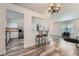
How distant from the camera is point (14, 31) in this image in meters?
2.10

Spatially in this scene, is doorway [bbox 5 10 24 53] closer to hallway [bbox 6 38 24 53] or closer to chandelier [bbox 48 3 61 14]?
hallway [bbox 6 38 24 53]

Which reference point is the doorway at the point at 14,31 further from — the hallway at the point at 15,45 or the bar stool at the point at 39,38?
the bar stool at the point at 39,38

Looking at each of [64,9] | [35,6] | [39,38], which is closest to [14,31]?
[39,38]

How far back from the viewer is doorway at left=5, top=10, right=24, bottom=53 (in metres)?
2.03

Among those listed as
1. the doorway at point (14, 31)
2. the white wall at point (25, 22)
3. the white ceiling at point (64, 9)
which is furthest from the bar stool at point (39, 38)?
the white ceiling at point (64, 9)

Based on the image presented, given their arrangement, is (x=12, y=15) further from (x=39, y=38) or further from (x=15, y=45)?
(x=39, y=38)

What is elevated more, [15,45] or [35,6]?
[35,6]

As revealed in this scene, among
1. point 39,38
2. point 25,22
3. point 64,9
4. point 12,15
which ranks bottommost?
point 39,38

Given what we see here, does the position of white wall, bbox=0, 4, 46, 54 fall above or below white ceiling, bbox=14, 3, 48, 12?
below

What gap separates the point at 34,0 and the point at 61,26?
0.85m

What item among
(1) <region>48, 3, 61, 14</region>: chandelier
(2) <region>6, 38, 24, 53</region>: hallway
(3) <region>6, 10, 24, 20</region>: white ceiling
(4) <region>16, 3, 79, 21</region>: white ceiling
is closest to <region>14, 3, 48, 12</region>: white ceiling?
(4) <region>16, 3, 79, 21</region>: white ceiling

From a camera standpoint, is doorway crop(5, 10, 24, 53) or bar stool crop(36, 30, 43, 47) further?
bar stool crop(36, 30, 43, 47)

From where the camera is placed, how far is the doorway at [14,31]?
203 centimetres

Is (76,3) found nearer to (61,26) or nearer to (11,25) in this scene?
(61,26)
